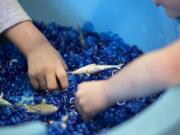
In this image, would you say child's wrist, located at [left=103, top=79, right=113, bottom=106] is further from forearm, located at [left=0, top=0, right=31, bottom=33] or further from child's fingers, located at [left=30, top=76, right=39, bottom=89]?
forearm, located at [left=0, top=0, right=31, bottom=33]

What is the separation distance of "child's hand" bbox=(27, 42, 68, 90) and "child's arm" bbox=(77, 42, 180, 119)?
200 mm

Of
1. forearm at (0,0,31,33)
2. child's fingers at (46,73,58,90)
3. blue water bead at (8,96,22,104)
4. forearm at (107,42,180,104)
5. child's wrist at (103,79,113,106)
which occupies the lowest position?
forearm at (107,42,180,104)

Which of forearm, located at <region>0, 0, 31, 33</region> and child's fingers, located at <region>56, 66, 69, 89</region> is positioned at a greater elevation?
forearm, located at <region>0, 0, 31, 33</region>

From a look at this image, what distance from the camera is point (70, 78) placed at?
35.9 inches

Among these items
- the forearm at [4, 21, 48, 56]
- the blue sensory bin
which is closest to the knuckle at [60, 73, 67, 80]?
the forearm at [4, 21, 48, 56]

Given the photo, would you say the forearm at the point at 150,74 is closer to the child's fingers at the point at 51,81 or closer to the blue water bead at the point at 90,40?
the child's fingers at the point at 51,81

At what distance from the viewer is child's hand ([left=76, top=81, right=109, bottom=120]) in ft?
2.22

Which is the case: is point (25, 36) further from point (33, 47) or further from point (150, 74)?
point (150, 74)

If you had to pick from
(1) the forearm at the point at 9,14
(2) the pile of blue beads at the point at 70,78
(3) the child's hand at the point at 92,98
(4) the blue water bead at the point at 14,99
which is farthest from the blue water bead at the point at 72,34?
(3) the child's hand at the point at 92,98

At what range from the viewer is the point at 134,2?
1017 millimetres

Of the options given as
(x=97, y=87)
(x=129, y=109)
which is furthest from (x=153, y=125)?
(x=129, y=109)

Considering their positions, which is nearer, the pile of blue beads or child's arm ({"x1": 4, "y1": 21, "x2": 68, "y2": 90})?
the pile of blue beads

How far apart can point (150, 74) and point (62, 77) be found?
12.5 inches

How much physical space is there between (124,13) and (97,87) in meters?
0.40
